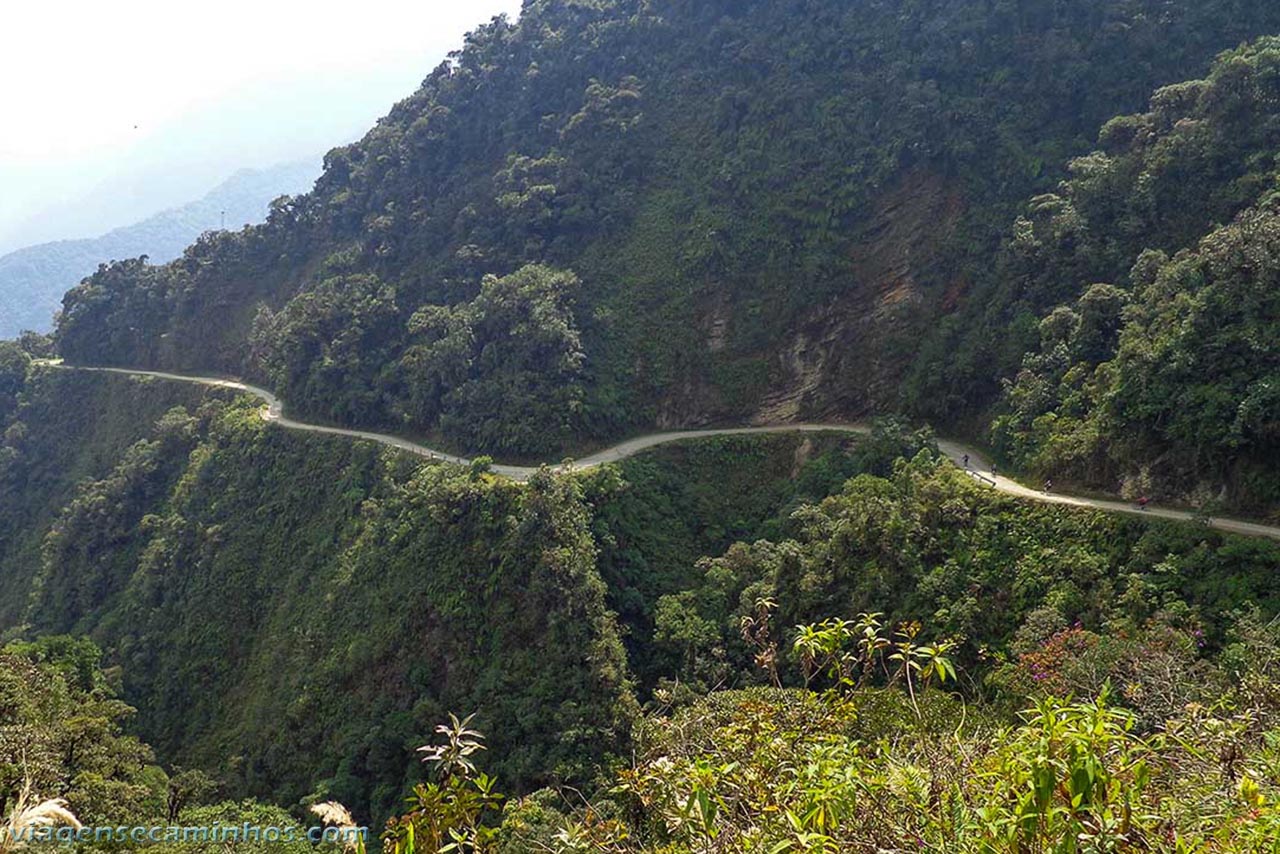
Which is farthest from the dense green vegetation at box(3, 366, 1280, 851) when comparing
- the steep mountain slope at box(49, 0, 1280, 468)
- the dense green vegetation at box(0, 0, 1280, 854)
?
the steep mountain slope at box(49, 0, 1280, 468)

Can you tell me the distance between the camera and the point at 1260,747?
25.6ft

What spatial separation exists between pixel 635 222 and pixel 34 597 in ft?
143

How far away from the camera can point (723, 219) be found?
41.8 m

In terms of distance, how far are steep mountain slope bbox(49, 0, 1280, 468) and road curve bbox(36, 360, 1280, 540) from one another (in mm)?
1157

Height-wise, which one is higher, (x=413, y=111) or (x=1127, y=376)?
(x=413, y=111)

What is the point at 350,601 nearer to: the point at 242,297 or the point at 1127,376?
the point at 1127,376

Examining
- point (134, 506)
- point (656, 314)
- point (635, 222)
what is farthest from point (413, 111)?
point (134, 506)

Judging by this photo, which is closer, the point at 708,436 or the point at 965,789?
the point at 965,789

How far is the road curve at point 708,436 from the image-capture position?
2119 cm

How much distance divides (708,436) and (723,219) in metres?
12.9

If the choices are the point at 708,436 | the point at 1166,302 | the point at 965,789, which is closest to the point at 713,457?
the point at 708,436

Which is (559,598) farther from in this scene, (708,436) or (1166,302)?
(1166,302)

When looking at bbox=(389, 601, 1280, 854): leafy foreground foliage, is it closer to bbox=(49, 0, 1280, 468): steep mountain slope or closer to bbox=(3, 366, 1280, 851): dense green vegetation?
bbox=(3, 366, 1280, 851): dense green vegetation

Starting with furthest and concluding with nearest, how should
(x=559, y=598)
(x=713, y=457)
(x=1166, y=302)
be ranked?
(x=713, y=457) < (x=559, y=598) < (x=1166, y=302)
